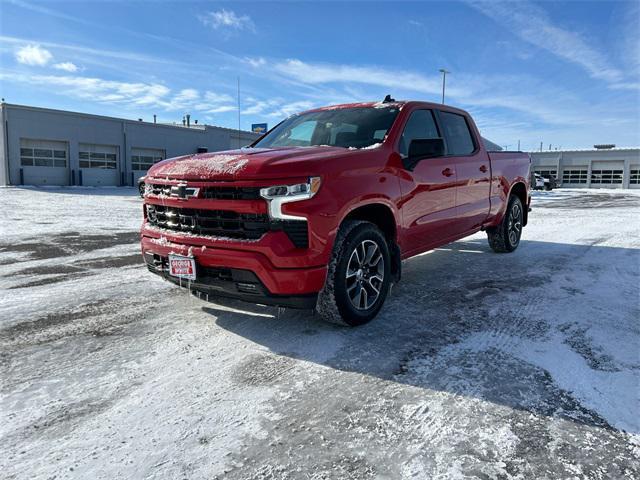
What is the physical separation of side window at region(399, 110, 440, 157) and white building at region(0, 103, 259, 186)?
107ft

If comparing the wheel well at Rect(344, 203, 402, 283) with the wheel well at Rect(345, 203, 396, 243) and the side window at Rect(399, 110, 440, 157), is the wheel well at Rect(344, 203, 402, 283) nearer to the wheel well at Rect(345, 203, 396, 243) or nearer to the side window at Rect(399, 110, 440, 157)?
the wheel well at Rect(345, 203, 396, 243)

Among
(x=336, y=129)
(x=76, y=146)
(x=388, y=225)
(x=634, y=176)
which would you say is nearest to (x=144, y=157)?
(x=76, y=146)

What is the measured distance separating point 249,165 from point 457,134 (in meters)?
3.25

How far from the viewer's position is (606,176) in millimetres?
56844

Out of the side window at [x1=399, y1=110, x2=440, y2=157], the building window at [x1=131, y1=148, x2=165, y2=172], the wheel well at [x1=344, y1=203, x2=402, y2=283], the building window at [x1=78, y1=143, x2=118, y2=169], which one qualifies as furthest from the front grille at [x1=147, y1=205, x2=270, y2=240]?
the building window at [x1=131, y1=148, x2=165, y2=172]

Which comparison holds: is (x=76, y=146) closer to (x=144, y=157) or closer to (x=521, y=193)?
(x=144, y=157)

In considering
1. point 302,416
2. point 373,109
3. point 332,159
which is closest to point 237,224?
point 332,159

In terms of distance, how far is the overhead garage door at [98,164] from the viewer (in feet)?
110

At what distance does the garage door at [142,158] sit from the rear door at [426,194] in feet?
116

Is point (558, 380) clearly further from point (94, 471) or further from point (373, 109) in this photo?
point (373, 109)

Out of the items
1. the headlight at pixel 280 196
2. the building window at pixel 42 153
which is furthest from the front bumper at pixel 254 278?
the building window at pixel 42 153

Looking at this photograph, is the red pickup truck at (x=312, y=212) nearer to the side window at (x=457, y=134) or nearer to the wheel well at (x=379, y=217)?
the wheel well at (x=379, y=217)

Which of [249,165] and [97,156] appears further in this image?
[97,156]

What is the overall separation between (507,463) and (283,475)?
0.99 m
